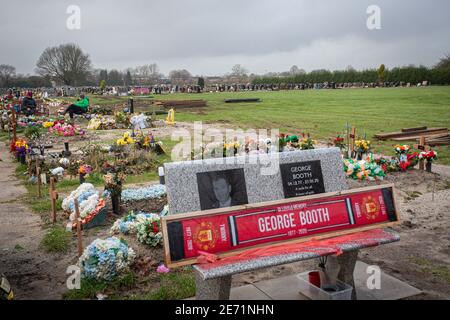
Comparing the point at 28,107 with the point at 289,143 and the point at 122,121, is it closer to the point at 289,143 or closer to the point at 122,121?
the point at 122,121

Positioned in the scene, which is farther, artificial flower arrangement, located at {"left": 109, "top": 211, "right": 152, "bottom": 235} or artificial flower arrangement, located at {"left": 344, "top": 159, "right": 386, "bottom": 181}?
artificial flower arrangement, located at {"left": 344, "top": 159, "right": 386, "bottom": 181}

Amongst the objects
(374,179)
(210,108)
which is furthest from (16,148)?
(210,108)

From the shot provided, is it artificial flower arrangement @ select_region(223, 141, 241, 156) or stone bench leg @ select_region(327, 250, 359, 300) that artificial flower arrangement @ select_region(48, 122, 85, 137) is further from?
stone bench leg @ select_region(327, 250, 359, 300)

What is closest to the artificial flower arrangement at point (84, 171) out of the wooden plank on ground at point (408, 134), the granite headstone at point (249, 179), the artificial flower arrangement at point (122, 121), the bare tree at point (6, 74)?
the granite headstone at point (249, 179)

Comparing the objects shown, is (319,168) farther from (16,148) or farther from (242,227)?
(16,148)

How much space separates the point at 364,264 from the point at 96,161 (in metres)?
9.48

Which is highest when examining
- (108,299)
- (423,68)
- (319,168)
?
(423,68)

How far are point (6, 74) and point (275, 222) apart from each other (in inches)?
3519

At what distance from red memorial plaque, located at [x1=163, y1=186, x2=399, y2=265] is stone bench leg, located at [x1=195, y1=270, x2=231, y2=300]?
0.92ft

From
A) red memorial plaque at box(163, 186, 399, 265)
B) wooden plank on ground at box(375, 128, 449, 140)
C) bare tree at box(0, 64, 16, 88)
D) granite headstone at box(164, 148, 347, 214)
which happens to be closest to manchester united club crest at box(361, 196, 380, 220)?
red memorial plaque at box(163, 186, 399, 265)

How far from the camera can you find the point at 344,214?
520 centimetres

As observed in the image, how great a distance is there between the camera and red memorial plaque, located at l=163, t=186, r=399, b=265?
4402mm

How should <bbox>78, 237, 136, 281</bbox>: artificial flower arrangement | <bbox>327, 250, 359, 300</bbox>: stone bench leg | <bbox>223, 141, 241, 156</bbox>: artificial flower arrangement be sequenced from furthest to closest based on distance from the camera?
<bbox>223, 141, 241, 156</bbox>: artificial flower arrangement
<bbox>78, 237, 136, 281</bbox>: artificial flower arrangement
<bbox>327, 250, 359, 300</bbox>: stone bench leg

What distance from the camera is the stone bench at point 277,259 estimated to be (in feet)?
14.0
